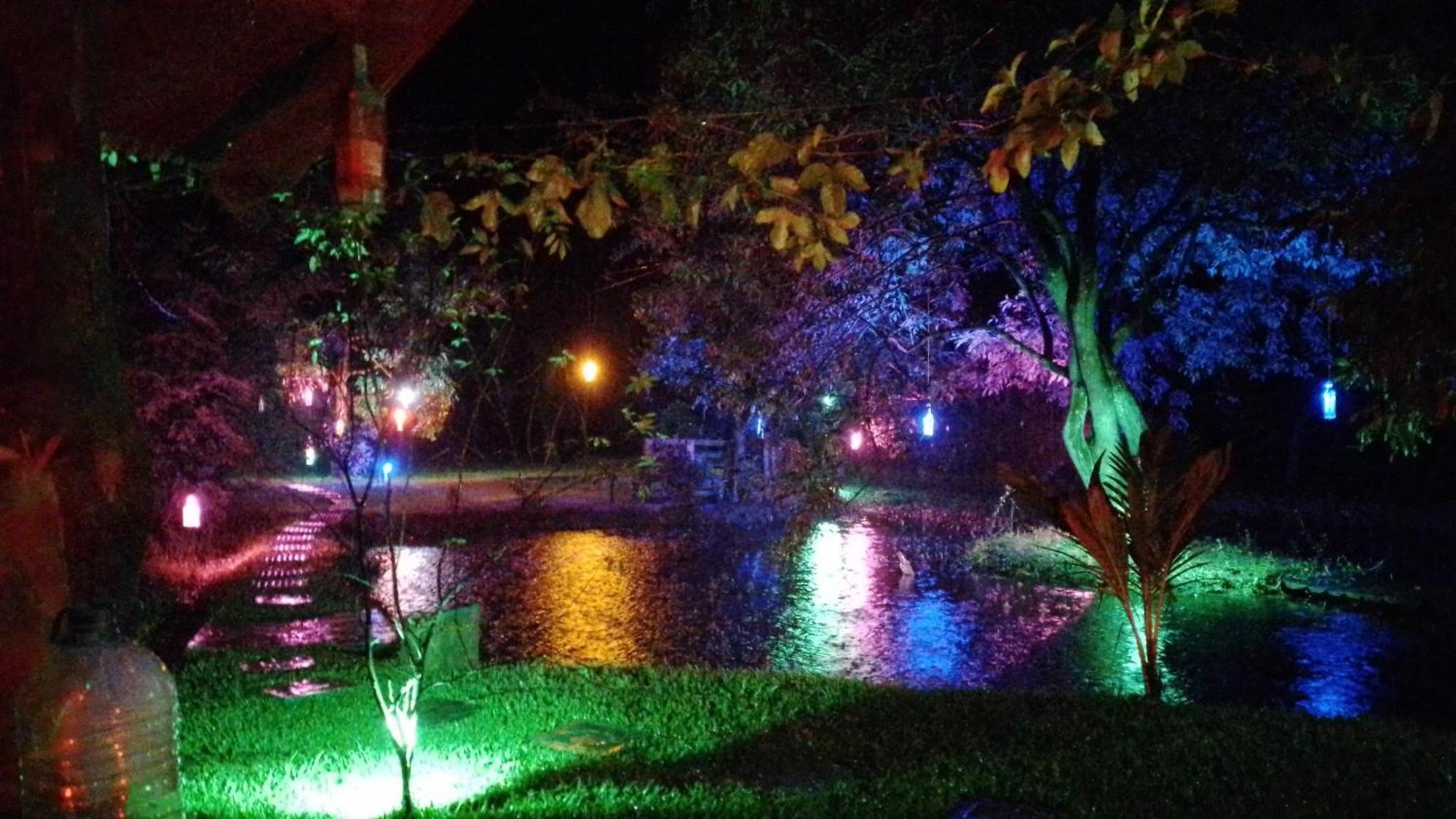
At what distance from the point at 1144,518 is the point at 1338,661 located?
4251 millimetres

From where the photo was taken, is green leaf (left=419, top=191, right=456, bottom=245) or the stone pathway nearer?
green leaf (left=419, top=191, right=456, bottom=245)

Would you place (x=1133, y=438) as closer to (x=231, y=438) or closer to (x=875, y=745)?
(x=875, y=745)

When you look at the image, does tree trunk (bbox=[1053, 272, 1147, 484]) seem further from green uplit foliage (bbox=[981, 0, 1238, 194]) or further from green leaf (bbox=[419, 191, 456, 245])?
green leaf (bbox=[419, 191, 456, 245])

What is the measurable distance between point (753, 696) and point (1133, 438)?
9.30 m

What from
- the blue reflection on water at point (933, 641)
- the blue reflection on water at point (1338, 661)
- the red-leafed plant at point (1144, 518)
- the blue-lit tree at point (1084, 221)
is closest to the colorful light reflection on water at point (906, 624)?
the blue reflection on water at point (933, 641)

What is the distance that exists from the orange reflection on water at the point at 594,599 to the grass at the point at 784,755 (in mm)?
2408

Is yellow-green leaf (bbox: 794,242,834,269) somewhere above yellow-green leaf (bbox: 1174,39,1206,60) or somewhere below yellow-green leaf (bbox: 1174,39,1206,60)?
below

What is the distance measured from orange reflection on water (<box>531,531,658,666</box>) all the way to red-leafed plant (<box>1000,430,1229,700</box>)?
4.30 m

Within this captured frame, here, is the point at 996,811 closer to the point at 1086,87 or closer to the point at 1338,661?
the point at 1086,87

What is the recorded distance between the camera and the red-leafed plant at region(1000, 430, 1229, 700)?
331 inches

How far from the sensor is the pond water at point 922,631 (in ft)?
33.8

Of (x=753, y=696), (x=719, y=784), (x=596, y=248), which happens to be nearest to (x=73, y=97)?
(x=719, y=784)

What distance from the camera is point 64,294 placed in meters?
3.83

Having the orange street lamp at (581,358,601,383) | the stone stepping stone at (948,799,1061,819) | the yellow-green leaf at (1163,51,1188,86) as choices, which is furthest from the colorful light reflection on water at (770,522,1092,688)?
the yellow-green leaf at (1163,51,1188,86)
